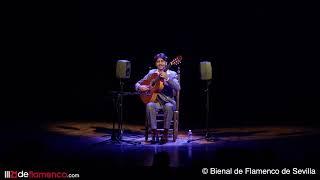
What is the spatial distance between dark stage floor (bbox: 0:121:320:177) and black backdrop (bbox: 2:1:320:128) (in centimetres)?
120

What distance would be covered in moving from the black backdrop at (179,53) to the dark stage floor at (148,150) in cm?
120

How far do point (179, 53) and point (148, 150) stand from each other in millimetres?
3463

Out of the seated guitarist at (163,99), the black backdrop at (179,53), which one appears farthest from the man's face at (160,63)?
the black backdrop at (179,53)

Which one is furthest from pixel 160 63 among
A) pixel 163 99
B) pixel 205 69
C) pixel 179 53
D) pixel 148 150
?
pixel 179 53

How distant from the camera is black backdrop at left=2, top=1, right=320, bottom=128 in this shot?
31.6ft

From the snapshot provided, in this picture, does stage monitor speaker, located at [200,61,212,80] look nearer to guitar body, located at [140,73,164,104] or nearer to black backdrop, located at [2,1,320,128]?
guitar body, located at [140,73,164,104]

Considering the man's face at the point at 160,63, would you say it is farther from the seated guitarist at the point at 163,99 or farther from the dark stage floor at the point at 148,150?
the dark stage floor at the point at 148,150

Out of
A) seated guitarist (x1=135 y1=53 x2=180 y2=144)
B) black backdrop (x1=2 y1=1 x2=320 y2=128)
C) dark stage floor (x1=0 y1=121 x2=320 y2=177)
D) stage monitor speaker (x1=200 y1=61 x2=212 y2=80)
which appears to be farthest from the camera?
black backdrop (x1=2 y1=1 x2=320 y2=128)

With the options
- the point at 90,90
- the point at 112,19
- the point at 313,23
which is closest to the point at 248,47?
the point at 313,23

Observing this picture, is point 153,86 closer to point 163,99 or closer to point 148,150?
point 163,99

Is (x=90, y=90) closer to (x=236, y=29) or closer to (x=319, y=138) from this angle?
(x=236, y=29)

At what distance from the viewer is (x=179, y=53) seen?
9.82m

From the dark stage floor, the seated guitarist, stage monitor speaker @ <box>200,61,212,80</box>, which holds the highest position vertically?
stage monitor speaker @ <box>200,61,212,80</box>

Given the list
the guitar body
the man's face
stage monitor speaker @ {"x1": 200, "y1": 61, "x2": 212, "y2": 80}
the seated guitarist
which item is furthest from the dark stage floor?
the man's face
